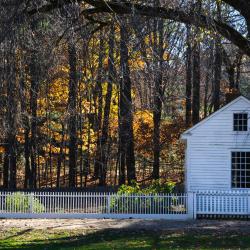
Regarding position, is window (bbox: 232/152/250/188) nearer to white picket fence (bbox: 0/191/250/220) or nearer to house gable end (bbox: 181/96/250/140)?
white picket fence (bbox: 0/191/250/220)

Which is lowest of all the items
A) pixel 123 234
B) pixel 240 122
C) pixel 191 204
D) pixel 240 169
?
pixel 123 234

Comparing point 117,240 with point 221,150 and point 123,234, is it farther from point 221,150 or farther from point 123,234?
point 221,150

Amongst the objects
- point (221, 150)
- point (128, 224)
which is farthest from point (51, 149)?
point (128, 224)

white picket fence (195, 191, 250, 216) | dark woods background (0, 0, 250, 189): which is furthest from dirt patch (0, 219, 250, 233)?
dark woods background (0, 0, 250, 189)

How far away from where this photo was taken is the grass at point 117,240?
16562 millimetres

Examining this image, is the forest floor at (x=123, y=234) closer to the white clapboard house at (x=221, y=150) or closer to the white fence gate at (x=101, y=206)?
the white fence gate at (x=101, y=206)

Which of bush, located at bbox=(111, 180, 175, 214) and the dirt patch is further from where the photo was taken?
bush, located at bbox=(111, 180, 175, 214)

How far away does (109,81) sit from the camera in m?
13.0

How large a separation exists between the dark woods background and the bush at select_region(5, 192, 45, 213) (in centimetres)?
345

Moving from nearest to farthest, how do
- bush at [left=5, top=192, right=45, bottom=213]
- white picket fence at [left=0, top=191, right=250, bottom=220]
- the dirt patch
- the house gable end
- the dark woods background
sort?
the dark woods background, the dirt patch, white picket fence at [left=0, top=191, right=250, bottom=220], bush at [left=5, top=192, right=45, bottom=213], the house gable end

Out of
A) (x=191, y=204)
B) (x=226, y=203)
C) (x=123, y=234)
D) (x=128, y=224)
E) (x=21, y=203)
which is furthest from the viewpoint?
Result: (x=21, y=203)

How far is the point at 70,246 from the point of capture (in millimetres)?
16656

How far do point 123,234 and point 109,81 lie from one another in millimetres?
7706

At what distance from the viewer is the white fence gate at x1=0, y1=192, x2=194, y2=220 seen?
23094 mm
